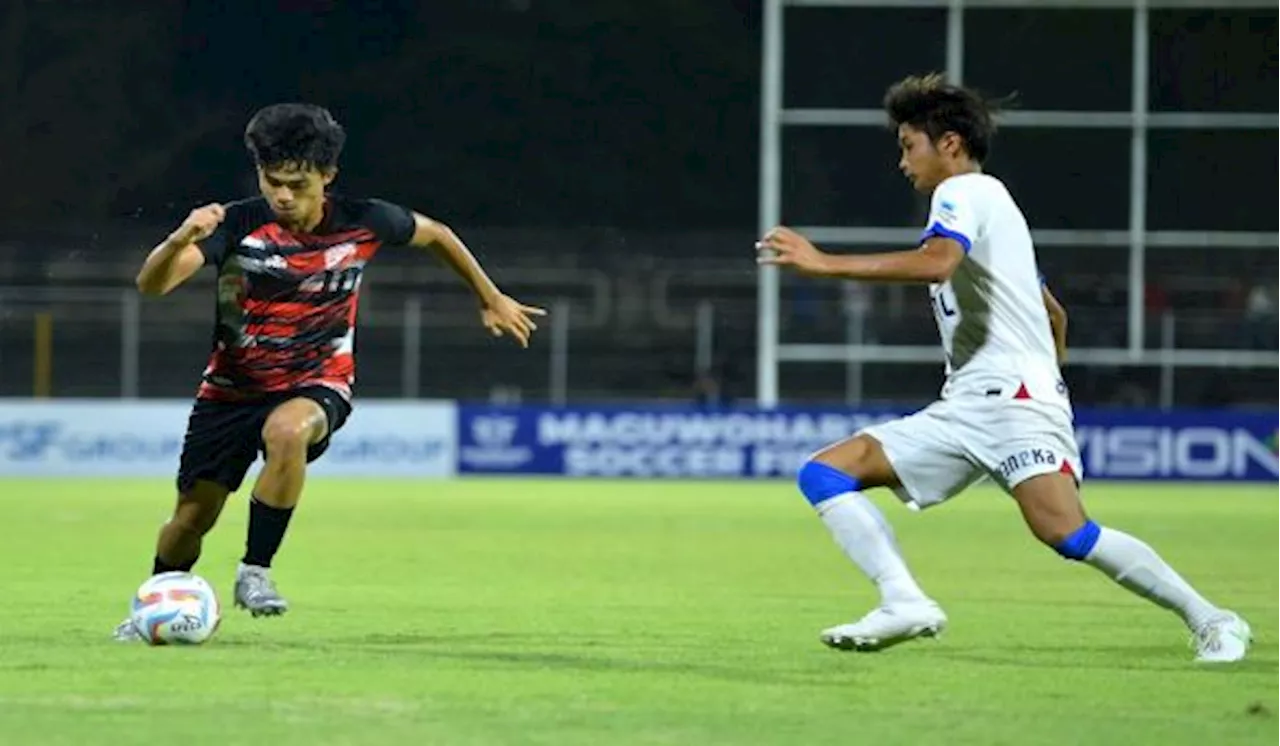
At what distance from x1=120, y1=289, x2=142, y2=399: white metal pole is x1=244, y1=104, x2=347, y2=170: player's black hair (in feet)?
76.6

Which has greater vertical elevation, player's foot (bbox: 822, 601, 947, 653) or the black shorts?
the black shorts

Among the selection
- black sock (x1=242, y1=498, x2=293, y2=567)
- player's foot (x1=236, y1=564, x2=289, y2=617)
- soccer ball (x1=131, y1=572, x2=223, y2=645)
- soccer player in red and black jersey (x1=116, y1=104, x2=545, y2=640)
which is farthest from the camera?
player's foot (x1=236, y1=564, x2=289, y2=617)

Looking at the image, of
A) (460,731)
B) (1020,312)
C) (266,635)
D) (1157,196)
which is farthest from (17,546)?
(1157,196)

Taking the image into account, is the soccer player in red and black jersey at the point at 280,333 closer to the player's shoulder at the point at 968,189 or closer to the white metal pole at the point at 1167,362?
the player's shoulder at the point at 968,189

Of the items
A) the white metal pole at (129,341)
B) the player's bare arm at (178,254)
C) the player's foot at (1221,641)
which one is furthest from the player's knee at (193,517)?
the white metal pole at (129,341)

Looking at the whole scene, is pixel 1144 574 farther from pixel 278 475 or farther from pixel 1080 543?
pixel 278 475

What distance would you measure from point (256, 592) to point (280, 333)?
1035 millimetres

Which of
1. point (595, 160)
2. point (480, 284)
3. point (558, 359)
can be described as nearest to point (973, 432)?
point (480, 284)

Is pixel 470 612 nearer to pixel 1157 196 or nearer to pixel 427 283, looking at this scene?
pixel 1157 196

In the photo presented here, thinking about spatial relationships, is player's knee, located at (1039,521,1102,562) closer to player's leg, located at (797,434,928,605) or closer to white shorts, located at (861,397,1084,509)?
white shorts, located at (861,397,1084,509)

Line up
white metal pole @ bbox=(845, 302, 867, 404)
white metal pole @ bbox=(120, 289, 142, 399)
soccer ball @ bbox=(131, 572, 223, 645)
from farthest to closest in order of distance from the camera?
white metal pole @ bbox=(120, 289, 142, 399) < white metal pole @ bbox=(845, 302, 867, 404) < soccer ball @ bbox=(131, 572, 223, 645)

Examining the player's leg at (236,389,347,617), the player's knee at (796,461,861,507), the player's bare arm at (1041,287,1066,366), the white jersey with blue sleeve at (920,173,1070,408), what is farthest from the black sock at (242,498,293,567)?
the player's bare arm at (1041,287,1066,366)

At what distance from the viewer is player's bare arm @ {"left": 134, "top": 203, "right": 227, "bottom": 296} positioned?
31.5 ft

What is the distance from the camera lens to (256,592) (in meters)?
10.8
